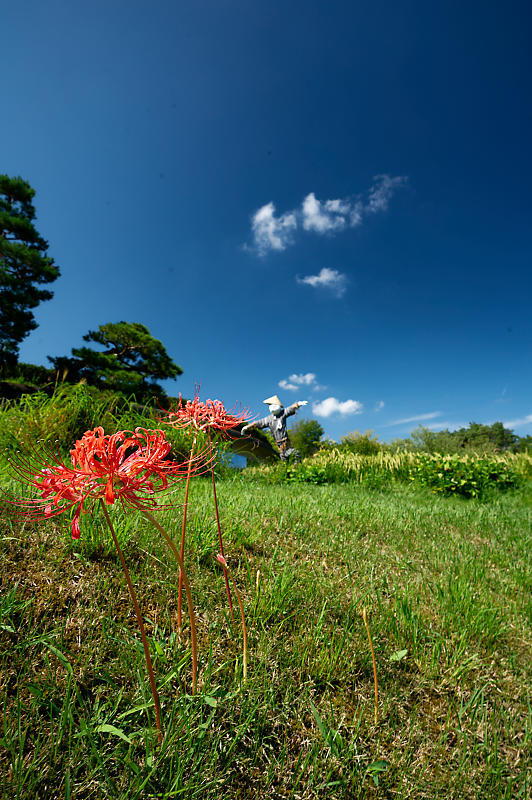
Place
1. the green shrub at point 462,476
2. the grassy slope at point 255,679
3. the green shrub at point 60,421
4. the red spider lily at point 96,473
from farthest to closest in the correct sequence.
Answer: the green shrub at point 462,476 < the green shrub at point 60,421 < the grassy slope at point 255,679 < the red spider lily at point 96,473

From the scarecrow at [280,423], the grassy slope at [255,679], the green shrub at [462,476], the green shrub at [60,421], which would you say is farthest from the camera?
the scarecrow at [280,423]

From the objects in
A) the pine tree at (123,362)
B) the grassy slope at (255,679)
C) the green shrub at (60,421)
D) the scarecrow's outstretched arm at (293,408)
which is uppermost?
the pine tree at (123,362)

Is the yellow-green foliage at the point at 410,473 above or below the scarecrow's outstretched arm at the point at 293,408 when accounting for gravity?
below

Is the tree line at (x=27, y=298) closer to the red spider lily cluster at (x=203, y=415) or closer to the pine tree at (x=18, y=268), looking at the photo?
the pine tree at (x=18, y=268)

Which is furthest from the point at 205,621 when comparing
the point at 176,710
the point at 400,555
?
the point at 400,555

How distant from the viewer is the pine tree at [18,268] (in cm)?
1201

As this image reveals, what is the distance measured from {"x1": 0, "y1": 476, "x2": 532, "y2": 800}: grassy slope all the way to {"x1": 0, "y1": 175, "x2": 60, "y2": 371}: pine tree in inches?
514

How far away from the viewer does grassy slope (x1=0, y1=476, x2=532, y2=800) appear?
107cm

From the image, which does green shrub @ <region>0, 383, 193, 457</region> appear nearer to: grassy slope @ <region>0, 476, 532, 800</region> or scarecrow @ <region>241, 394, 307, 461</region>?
grassy slope @ <region>0, 476, 532, 800</region>

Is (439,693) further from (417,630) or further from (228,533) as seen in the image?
(228,533)

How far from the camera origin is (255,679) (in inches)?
52.2

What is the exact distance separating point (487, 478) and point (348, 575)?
22.2 ft

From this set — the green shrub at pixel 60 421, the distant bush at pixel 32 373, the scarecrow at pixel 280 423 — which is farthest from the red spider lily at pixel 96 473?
the distant bush at pixel 32 373

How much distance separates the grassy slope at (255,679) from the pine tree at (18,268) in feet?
42.9
